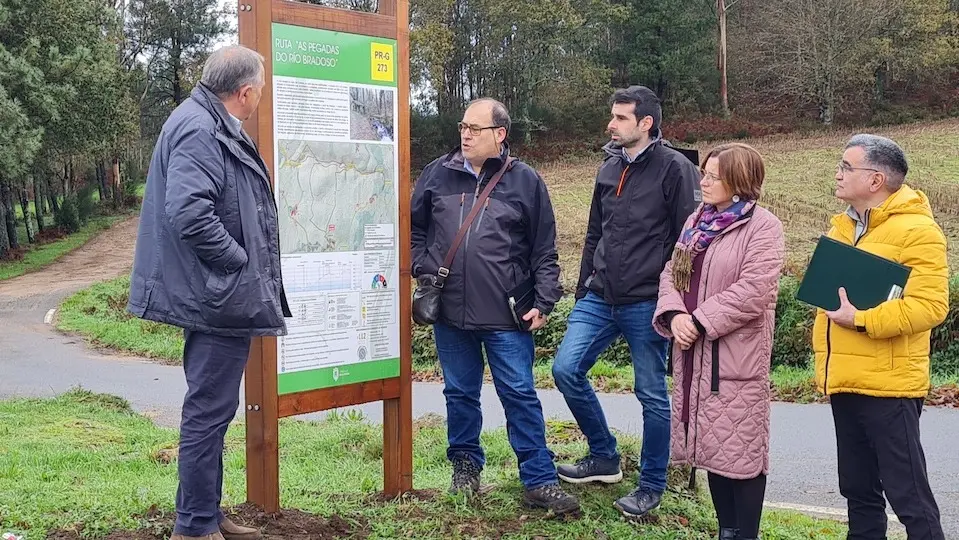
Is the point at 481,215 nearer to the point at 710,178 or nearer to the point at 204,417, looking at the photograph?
the point at 710,178

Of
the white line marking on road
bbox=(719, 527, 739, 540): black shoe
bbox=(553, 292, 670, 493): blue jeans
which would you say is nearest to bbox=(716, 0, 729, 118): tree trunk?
the white line marking on road

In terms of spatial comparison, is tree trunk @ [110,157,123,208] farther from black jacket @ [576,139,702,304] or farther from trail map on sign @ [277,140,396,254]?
black jacket @ [576,139,702,304]

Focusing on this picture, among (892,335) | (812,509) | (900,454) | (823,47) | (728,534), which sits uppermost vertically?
(823,47)

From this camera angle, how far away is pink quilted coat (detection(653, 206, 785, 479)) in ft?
13.7

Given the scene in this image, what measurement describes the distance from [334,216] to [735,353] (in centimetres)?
206

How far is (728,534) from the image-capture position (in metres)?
4.45

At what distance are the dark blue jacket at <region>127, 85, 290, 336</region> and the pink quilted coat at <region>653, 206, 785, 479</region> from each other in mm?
1924

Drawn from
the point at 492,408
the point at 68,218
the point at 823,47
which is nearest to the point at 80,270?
the point at 68,218

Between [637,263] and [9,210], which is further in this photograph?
[9,210]

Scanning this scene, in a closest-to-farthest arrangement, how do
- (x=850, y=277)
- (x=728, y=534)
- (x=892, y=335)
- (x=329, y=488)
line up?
(x=892, y=335) → (x=850, y=277) → (x=728, y=534) → (x=329, y=488)

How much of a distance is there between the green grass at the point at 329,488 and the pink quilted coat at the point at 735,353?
77 cm

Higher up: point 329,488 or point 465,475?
point 465,475

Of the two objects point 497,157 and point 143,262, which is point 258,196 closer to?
point 143,262

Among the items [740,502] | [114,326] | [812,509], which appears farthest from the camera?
[114,326]
